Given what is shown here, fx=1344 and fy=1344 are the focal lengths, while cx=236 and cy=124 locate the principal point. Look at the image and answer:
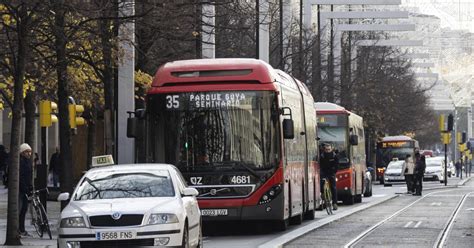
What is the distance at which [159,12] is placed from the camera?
27.7 m

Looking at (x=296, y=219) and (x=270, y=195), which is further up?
(x=270, y=195)

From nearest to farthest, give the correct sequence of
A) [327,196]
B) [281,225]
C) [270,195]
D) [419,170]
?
[270,195], [281,225], [327,196], [419,170]

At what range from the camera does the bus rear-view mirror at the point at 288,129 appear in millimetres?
25234

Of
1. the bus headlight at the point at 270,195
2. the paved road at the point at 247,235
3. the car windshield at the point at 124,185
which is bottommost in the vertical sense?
the paved road at the point at 247,235

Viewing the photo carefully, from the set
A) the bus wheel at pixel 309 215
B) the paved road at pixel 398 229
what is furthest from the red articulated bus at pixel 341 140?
the bus wheel at pixel 309 215

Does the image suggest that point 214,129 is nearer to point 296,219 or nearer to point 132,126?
point 132,126

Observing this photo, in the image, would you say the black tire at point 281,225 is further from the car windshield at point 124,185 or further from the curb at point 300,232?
the car windshield at point 124,185

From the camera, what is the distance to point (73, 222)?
17766 millimetres

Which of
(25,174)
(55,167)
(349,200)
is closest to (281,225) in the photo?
(25,174)

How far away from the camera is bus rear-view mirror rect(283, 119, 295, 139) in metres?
25.2

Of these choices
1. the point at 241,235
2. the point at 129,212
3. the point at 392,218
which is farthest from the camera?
the point at 392,218

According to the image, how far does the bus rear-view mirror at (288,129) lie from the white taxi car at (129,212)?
6198 millimetres

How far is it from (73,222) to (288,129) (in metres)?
8.23

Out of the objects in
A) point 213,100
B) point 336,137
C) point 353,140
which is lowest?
point 353,140
